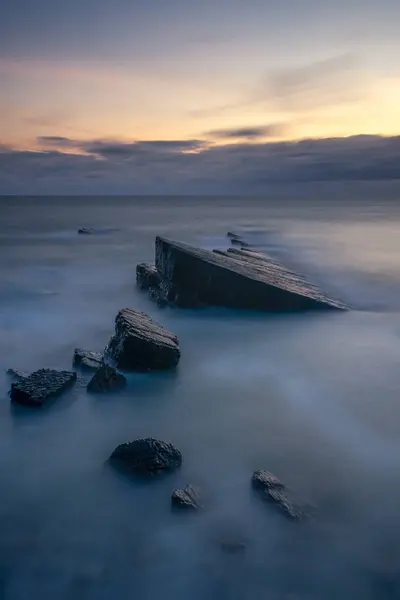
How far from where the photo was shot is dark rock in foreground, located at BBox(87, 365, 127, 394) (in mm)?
6805

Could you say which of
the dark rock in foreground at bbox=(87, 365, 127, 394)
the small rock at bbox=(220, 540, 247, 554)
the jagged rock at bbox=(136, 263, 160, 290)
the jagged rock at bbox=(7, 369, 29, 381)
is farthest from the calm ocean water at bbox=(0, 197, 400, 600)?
the jagged rock at bbox=(136, 263, 160, 290)

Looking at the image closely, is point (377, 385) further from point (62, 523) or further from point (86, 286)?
point (86, 286)

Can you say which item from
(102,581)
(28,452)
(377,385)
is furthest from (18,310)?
(102,581)

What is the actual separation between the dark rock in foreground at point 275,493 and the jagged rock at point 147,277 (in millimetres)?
9073

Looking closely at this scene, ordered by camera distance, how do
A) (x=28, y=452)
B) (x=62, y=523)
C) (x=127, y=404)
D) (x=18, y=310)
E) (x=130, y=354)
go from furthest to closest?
(x=18, y=310) < (x=130, y=354) < (x=127, y=404) < (x=28, y=452) < (x=62, y=523)

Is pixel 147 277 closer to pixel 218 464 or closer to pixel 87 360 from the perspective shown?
pixel 87 360

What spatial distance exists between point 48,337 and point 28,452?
4.73m

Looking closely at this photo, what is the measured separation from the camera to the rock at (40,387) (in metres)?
6.44

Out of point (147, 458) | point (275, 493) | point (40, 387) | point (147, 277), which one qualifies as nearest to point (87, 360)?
point (40, 387)

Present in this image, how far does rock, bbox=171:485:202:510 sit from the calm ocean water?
4.0 inches

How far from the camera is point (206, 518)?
4438 millimetres

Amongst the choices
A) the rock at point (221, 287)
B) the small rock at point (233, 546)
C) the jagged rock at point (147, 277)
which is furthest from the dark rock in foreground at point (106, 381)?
the jagged rock at point (147, 277)

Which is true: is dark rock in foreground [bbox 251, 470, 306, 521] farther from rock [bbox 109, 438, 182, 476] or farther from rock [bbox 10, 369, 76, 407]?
rock [bbox 10, 369, 76, 407]

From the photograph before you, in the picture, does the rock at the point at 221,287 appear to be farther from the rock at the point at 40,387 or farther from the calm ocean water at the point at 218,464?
the rock at the point at 40,387
